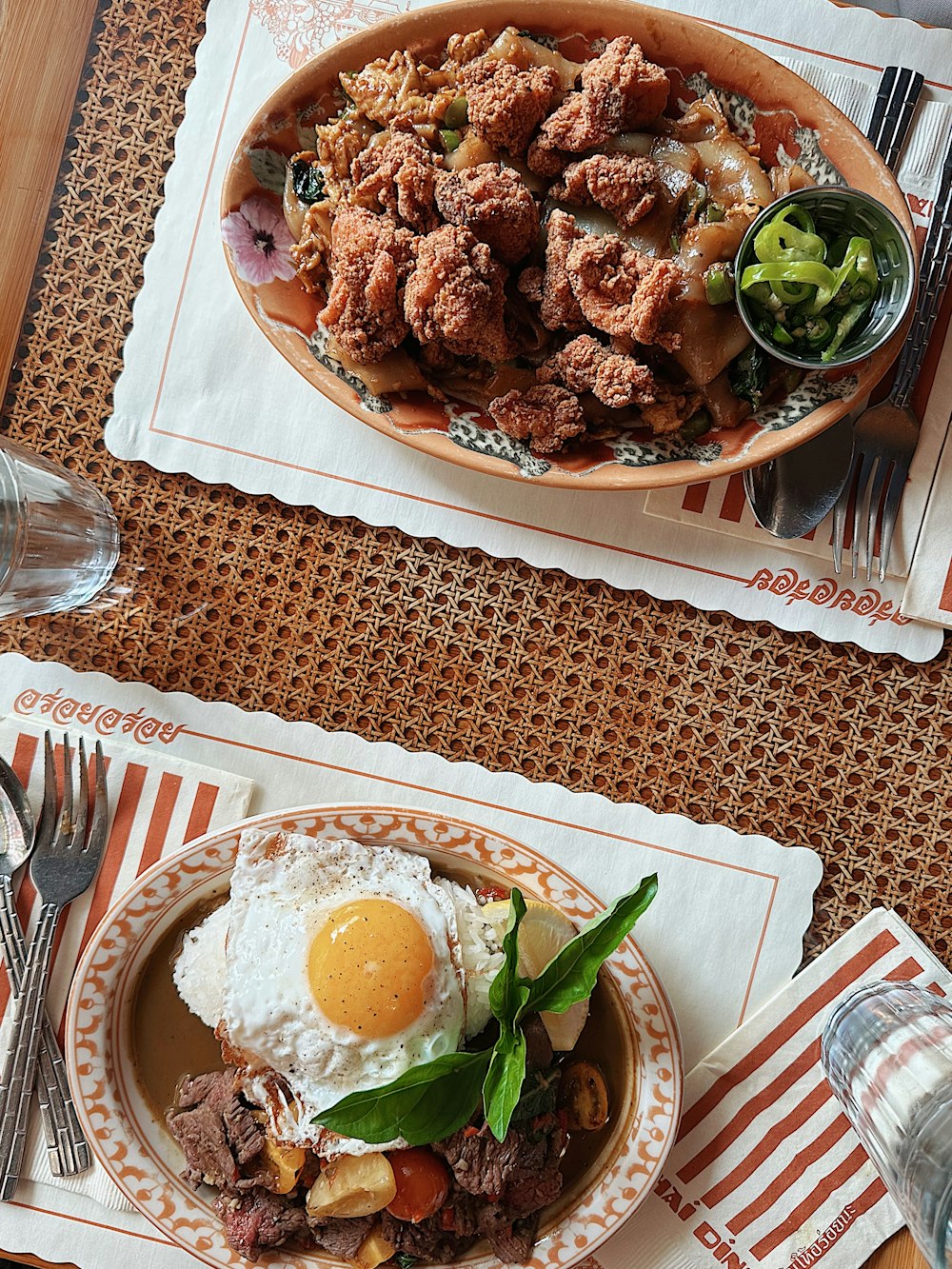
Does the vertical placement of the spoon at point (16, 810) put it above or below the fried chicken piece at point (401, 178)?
below

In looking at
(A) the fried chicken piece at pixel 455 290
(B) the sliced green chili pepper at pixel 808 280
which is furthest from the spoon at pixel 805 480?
(A) the fried chicken piece at pixel 455 290

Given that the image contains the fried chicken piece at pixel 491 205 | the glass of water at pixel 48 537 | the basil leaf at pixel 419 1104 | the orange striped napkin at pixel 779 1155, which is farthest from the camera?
the orange striped napkin at pixel 779 1155

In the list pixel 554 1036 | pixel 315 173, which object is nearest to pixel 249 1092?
pixel 554 1036

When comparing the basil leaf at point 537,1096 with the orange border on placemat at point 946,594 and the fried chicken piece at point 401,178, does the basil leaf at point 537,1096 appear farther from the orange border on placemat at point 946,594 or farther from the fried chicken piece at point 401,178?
the fried chicken piece at point 401,178

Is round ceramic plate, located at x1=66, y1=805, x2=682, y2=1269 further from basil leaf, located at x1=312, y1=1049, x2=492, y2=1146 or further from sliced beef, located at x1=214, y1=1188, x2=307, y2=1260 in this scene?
basil leaf, located at x1=312, y1=1049, x2=492, y2=1146

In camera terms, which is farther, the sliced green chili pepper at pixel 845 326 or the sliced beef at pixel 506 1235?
the sliced beef at pixel 506 1235

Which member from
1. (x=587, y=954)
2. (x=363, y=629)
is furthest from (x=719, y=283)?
(x=587, y=954)

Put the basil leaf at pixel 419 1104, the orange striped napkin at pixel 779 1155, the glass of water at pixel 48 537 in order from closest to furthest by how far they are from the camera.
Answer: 1. the basil leaf at pixel 419 1104
2. the glass of water at pixel 48 537
3. the orange striped napkin at pixel 779 1155

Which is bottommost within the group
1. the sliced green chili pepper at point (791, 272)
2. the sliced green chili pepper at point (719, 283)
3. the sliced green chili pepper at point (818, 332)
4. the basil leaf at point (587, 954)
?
the basil leaf at point (587, 954)
